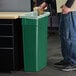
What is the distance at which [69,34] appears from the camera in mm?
4465

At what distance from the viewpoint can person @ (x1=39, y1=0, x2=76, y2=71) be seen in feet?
14.3

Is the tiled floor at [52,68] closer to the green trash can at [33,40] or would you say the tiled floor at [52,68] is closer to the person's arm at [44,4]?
the green trash can at [33,40]

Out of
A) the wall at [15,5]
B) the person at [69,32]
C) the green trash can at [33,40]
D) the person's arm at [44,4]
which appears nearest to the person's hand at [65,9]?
the person at [69,32]

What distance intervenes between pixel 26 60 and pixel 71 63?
29.1 inches

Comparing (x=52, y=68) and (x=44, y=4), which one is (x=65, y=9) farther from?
(x=52, y=68)

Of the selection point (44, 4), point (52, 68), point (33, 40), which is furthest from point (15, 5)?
point (52, 68)

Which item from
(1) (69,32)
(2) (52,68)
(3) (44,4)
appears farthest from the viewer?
(3) (44,4)

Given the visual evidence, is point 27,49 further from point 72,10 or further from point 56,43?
point 56,43

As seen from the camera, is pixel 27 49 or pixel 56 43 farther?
pixel 56 43

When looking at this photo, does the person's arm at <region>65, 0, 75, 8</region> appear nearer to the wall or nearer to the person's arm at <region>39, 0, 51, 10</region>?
the person's arm at <region>39, 0, 51, 10</region>

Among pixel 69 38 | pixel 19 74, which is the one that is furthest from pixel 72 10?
pixel 19 74

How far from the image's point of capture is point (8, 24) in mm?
4309

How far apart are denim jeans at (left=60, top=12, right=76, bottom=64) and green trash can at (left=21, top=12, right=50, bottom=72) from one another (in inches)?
12.2

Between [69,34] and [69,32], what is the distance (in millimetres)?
32
